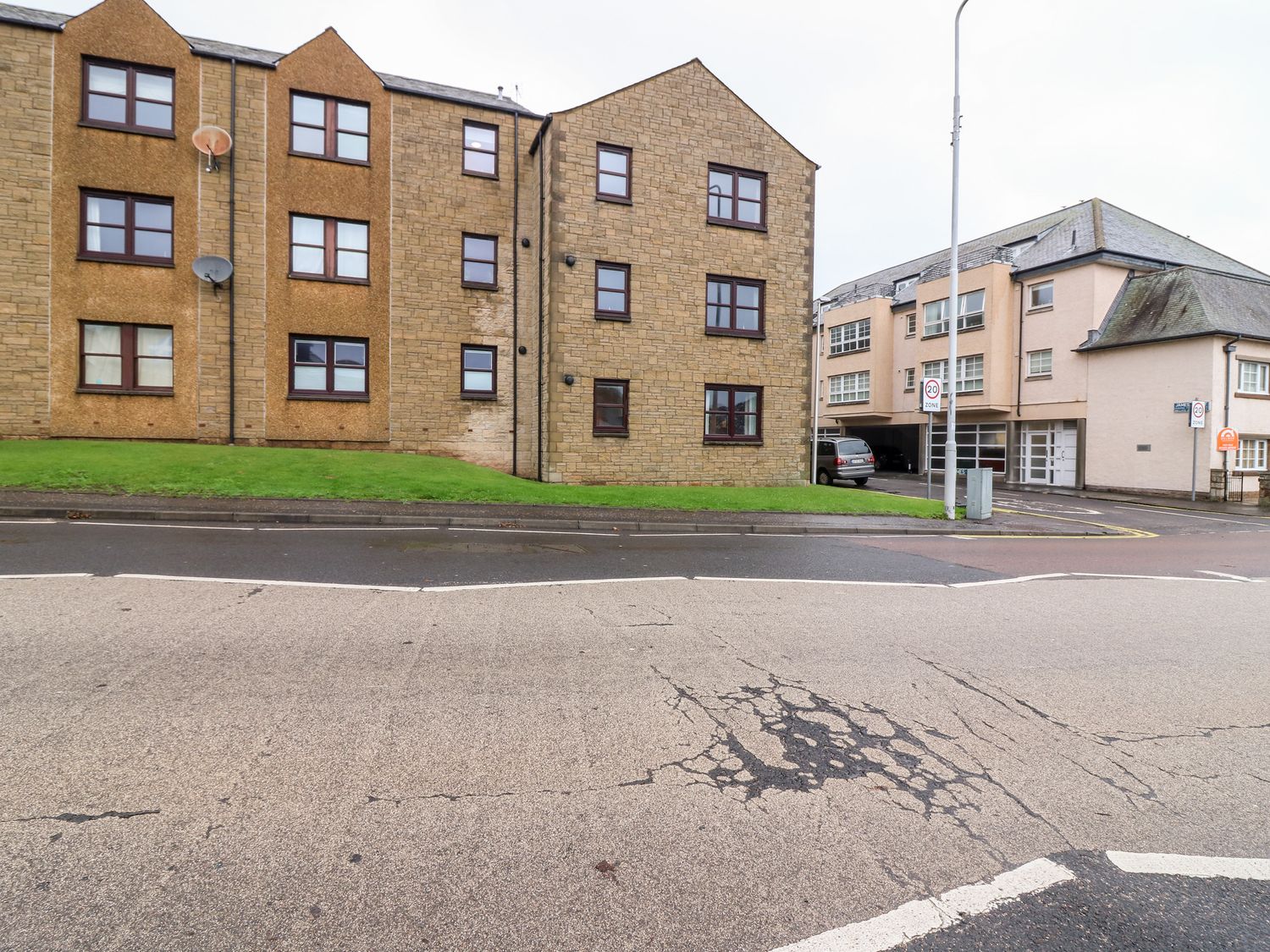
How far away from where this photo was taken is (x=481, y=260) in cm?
2067

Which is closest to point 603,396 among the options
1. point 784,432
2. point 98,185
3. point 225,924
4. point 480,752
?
point 784,432

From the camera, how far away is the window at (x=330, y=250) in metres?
19.2

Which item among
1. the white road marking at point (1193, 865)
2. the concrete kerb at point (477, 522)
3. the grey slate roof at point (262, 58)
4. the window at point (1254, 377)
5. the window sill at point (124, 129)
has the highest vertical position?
the grey slate roof at point (262, 58)

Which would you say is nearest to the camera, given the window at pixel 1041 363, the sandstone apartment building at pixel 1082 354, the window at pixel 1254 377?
the sandstone apartment building at pixel 1082 354

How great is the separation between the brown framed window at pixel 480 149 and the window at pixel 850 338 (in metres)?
26.1

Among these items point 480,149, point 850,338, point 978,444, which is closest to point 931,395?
point 480,149

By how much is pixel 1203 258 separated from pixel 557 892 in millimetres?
41278

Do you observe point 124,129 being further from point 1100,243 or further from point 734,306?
point 1100,243

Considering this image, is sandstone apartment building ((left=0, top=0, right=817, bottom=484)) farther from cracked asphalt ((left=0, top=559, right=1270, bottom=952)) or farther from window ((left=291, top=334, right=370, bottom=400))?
cracked asphalt ((left=0, top=559, right=1270, bottom=952))

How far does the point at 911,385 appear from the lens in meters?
38.7

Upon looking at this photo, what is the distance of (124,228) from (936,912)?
2242cm

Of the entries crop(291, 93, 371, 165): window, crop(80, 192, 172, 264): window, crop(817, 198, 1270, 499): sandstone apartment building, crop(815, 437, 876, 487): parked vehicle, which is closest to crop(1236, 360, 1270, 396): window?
crop(817, 198, 1270, 499): sandstone apartment building

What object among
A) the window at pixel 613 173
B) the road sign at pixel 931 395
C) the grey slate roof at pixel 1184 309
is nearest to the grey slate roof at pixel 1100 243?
the grey slate roof at pixel 1184 309

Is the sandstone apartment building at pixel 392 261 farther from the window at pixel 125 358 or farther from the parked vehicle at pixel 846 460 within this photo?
the parked vehicle at pixel 846 460
